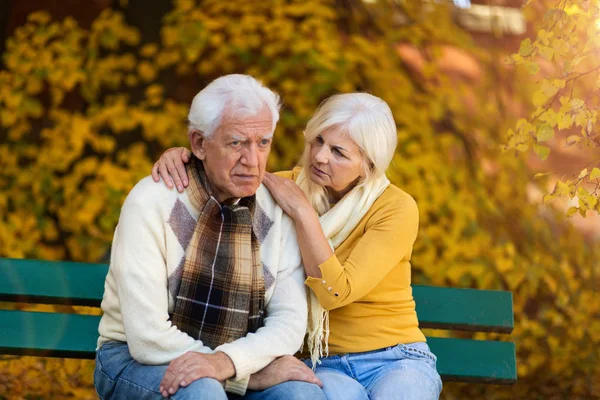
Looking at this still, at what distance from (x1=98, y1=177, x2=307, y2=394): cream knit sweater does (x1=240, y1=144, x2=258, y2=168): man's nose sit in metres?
0.22

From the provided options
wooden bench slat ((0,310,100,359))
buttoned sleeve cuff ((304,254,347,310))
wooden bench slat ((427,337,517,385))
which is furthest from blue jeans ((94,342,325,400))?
wooden bench slat ((427,337,517,385))

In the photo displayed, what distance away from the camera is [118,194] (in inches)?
203

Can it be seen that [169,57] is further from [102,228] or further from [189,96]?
[102,228]

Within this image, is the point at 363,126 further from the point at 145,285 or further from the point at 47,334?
the point at 47,334

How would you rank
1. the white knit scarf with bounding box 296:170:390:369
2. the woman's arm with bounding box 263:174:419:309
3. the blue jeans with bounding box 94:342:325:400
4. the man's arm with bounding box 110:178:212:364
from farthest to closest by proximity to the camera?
1. the white knit scarf with bounding box 296:170:390:369
2. the woman's arm with bounding box 263:174:419:309
3. the man's arm with bounding box 110:178:212:364
4. the blue jeans with bounding box 94:342:325:400

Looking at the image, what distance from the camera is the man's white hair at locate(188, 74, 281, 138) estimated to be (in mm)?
2623

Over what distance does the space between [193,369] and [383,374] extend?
2.35ft

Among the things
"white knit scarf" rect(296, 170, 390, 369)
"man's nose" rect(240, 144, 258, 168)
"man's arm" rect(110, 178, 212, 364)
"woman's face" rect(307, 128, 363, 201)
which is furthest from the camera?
"woman's face" rect(307, 128, 363, 201)

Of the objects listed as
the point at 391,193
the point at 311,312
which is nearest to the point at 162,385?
the point at 311,312

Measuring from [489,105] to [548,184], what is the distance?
608 millimetres

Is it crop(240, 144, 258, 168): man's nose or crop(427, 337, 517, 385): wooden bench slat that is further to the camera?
crop(427, 337, 517, 385): wooden bench slat

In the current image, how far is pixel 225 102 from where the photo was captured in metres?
2.62

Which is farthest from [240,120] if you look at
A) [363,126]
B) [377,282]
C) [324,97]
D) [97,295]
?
[324,97]

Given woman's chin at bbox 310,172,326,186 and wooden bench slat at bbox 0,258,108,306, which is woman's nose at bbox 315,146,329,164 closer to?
woman's chin at bbox 310,172,326,186
